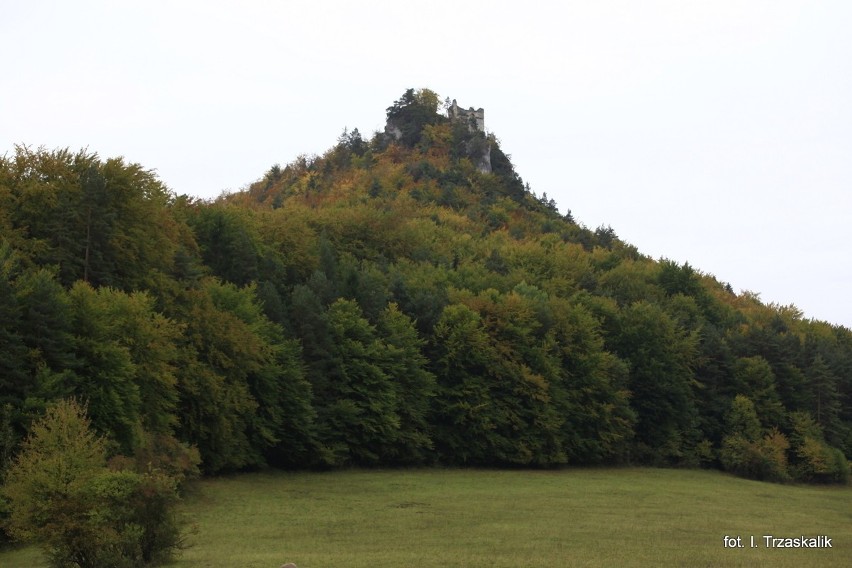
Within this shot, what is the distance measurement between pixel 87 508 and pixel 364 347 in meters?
39.1

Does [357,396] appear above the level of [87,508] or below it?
above

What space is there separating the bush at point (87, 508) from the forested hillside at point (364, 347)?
1158 centimetres

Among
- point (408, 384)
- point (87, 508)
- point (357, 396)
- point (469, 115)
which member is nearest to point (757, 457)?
point (408, 384)

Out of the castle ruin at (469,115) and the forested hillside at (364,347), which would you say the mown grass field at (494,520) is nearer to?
the forested hillside at (364,347)

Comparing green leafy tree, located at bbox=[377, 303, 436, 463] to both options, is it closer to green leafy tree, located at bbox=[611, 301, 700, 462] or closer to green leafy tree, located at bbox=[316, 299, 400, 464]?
green leafy tree, located at bbox=[316, 299, 400, 464]

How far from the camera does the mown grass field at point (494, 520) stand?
32.7 m

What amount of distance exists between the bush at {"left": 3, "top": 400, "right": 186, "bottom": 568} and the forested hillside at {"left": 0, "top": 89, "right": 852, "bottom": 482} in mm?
11578

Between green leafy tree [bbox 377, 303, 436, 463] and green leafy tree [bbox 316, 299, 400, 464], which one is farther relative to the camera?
green leafy tree [bbox 377, 303, 436, 463]

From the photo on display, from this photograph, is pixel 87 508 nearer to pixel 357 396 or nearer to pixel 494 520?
pixel 494 520

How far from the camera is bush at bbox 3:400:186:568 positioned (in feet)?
92.0

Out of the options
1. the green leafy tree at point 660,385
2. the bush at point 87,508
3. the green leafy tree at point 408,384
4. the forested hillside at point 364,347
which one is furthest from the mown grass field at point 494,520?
the green leafy tree at point 660,385

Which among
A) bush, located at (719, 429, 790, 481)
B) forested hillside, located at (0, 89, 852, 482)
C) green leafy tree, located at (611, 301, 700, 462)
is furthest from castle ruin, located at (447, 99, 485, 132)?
bush, located at (719, 429, 790, 481)

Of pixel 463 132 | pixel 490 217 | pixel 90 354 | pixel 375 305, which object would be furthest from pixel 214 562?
pixel 463 132

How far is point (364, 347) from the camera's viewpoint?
66875mm
